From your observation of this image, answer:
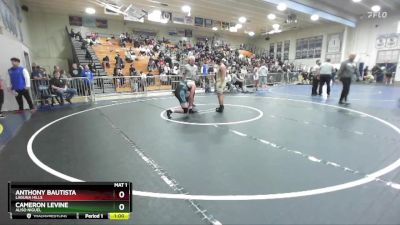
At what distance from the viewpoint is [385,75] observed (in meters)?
19.7

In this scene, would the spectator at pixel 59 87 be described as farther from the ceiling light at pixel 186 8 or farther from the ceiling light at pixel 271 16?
the ceiling light at pixel 271 16

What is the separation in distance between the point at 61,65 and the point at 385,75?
26711mm

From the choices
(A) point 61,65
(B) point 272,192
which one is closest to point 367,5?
(B) point 272,192

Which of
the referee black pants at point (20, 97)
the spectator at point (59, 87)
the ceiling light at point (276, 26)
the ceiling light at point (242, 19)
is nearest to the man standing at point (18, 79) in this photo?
the referee black pants at point (20, 97)

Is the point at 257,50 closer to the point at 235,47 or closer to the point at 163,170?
the point at 235,47

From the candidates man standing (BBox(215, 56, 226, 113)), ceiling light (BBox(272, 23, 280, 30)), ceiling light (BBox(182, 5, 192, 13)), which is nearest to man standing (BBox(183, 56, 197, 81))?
man standing (BBox(215, 56, 226, 113))

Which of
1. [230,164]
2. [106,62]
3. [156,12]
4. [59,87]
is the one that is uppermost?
[156,12]

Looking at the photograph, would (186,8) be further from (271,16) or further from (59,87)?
(59,87)
